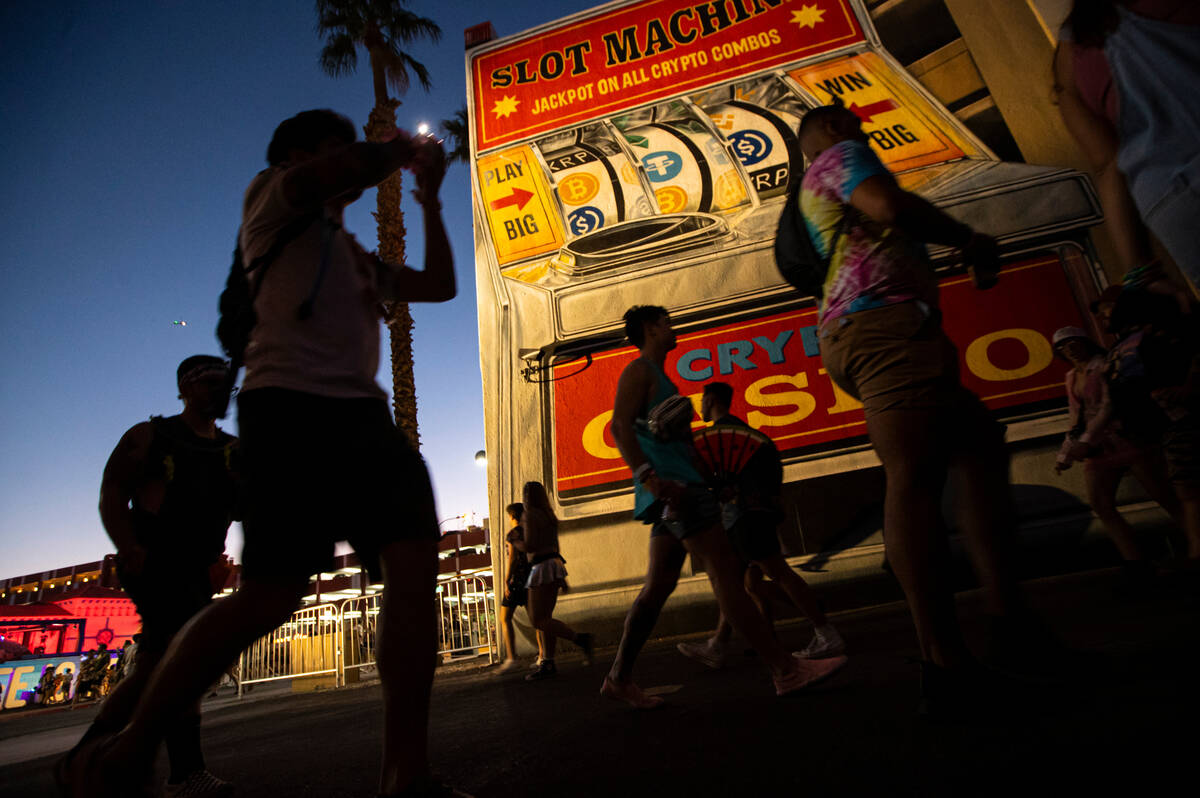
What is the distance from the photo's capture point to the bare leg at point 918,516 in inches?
69.6

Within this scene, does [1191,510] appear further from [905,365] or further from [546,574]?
[546,574]

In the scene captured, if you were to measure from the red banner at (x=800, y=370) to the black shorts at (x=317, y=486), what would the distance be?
670 centimetres

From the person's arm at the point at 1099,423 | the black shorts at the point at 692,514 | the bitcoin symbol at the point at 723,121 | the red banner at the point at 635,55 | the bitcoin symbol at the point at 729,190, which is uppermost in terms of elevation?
the red banner at the point at 635,55

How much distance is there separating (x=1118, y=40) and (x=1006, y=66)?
8.42 metres

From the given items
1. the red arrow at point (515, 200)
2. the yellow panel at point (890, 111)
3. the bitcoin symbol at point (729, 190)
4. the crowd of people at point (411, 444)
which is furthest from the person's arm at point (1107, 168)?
the red arrow at point (515, 200)

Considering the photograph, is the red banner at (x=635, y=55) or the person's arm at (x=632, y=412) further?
the red banner at (x=635, y=55)

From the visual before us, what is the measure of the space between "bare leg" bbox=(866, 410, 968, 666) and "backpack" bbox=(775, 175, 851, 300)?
622 millimetres

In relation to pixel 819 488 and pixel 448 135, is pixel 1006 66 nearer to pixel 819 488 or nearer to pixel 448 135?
pixel 819 488

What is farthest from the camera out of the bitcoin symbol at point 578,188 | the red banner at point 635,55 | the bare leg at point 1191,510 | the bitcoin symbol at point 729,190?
the bitcoin symbol at point 578,188

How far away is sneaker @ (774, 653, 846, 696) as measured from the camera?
2.58 m

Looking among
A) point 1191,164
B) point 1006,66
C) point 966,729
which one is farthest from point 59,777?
point 1006,66

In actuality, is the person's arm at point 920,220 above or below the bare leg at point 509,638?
above

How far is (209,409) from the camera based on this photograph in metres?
2.78

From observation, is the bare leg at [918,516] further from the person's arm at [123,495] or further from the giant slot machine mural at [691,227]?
the giant slot machine mural at [691,227]
